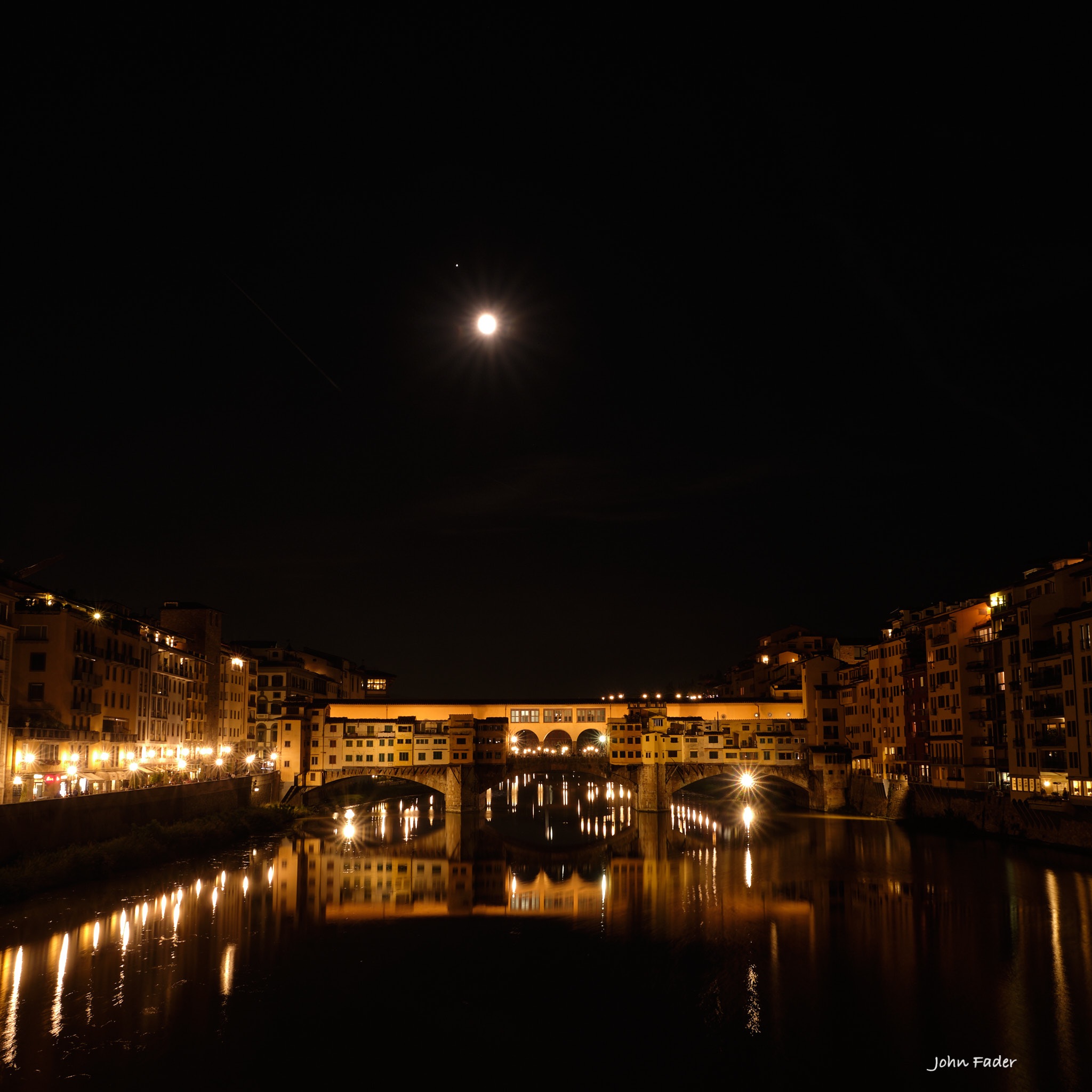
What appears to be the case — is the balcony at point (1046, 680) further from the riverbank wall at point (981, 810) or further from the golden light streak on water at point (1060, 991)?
the golden light streak on water at point (1060, 991)

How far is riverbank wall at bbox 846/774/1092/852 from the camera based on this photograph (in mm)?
44844

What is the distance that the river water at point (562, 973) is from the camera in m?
22.3

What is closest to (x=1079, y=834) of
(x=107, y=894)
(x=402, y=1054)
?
(x=402, y=1054)

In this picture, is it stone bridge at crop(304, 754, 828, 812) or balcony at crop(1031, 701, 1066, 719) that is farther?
stone bridge at crop(304, 754, 828, 812)

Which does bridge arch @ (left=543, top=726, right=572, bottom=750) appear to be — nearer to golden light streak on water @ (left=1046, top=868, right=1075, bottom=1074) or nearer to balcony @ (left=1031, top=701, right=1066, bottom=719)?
balcony @ (left=1031, top=701, right=1066, bottom=719)

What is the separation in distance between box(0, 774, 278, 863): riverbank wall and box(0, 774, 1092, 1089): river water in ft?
9.33

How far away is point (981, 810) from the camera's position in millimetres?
53500

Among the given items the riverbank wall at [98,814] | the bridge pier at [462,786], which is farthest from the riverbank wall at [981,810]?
the riverbank wall at [98,814]

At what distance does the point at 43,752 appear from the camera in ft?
156

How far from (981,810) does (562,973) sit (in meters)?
32.7

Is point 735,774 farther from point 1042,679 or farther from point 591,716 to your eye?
point 1042,679

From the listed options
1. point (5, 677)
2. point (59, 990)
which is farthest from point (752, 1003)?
point (5, 677)

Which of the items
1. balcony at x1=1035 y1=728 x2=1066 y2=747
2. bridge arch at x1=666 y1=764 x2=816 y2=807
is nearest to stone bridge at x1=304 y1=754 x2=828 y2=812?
bridge arch at x1=666 y1=764 x2=816 y2=807

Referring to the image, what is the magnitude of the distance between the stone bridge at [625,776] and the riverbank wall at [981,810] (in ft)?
15.2
